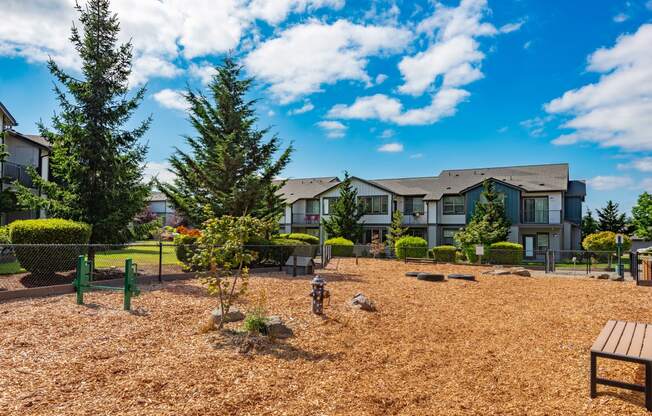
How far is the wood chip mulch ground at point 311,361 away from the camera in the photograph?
4.75m

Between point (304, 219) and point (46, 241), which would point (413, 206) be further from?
point (46, 241)

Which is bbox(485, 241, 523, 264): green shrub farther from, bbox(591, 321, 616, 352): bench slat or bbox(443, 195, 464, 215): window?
bbox(591, 321, 616, 352): bench slat

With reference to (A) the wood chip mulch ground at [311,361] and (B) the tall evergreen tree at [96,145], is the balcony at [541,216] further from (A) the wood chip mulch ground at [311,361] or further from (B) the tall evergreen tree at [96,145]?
(B) the tall evergreen tree at [96,145]

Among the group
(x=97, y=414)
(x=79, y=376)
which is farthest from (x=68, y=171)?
(x=97, y=414)

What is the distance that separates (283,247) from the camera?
18.2 meters

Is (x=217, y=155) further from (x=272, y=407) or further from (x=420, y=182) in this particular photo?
(x=420, y=182)

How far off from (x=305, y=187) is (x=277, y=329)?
3982cm

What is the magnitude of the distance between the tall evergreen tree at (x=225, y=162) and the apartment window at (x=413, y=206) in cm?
1910

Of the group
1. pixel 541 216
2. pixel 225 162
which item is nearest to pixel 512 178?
pixel 541 216

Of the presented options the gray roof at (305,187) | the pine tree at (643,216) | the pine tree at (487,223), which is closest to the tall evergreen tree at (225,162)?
the pine tree at (487,223)

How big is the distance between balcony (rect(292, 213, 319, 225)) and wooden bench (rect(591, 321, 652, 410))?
36.3 metres

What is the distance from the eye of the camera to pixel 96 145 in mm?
14141

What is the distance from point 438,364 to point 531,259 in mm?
30257

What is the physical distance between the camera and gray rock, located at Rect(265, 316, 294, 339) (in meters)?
7.15
